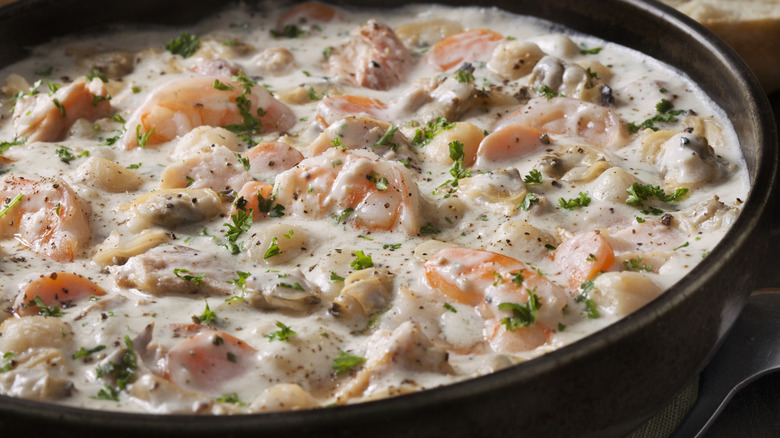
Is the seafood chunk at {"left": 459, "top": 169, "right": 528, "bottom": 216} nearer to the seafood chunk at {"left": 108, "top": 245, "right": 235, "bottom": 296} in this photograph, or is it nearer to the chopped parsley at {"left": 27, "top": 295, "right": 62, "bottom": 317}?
the seafood chunk at {"left": 108, "top": 245, "right": 235, "bottom": 296}

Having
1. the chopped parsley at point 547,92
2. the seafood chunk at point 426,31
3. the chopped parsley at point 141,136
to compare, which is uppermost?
the chopped parsley at point 141,136

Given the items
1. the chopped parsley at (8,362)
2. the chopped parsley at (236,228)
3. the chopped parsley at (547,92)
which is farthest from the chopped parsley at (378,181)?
the chopped parsley at (8,362)

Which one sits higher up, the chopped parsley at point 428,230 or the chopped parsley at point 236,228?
the chopped parsley at point 236,228

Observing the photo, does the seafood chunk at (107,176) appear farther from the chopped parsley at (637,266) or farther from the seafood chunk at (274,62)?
the chopped parsley at (637,266)

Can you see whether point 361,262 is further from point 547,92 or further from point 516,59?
point 516,59

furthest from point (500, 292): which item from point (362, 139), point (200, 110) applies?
point (200, 110)

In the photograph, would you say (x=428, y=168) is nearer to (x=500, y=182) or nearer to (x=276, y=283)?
(x=500, y=182)
